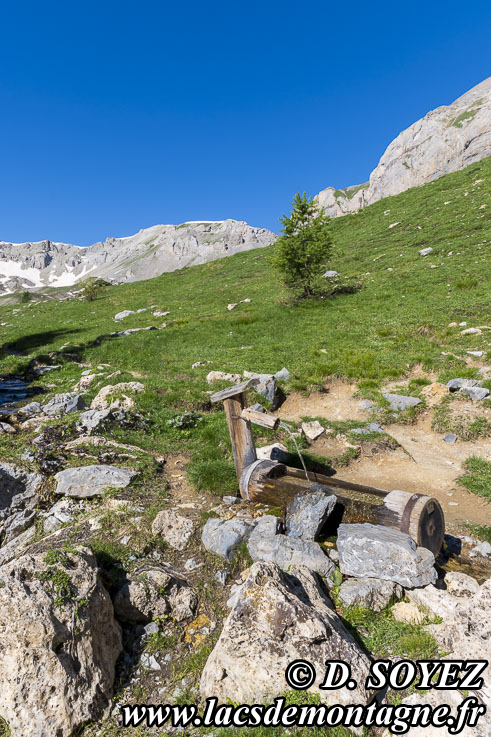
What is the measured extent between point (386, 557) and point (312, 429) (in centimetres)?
747

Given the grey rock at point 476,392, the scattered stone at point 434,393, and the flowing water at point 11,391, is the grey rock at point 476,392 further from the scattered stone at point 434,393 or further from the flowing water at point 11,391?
the flowing water at point 11,391

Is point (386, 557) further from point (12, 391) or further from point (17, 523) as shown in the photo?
point (12, 391)

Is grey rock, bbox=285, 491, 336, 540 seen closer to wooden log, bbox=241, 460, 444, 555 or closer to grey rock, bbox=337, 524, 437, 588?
wooden log, bbox=241, 460, 444, 555

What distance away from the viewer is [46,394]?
62.5ft

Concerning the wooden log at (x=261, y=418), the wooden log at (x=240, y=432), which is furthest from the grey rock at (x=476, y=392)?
the wooden log at (x=240, y=432)

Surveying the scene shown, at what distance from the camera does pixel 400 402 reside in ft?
49.8

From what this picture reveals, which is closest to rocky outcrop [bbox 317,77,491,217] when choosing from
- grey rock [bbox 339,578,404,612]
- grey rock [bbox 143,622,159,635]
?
grey rock [bbox 339,578,404,612]

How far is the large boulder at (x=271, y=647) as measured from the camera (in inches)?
183

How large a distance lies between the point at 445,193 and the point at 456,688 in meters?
60.0

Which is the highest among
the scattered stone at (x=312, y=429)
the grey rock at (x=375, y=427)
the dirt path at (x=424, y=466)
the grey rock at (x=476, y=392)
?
the grey rock at (x=476, y=392)

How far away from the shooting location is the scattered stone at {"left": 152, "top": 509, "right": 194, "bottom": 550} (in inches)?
317

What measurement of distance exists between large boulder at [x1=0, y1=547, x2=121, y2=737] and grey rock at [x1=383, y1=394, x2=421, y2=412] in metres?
12.9

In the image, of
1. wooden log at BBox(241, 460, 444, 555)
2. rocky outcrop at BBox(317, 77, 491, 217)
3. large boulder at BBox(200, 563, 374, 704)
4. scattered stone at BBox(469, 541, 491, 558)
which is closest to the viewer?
large boulder at BBox(200, 563, 374, 704)

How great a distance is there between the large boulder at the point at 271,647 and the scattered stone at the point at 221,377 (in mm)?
13296
